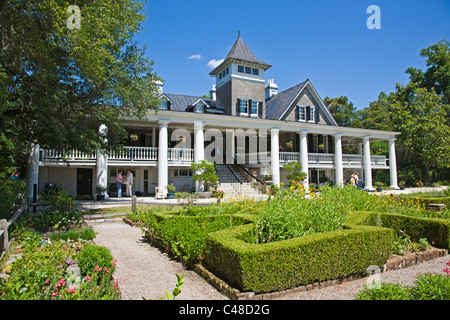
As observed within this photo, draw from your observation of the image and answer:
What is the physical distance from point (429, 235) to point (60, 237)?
8.87 metres

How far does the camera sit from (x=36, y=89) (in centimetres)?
1030

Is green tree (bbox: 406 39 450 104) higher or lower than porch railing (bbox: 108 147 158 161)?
higher

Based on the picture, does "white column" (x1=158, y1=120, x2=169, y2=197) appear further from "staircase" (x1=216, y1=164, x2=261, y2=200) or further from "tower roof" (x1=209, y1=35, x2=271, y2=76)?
"tower roof" (x1=209, y1=35, x2=271, y2=76)

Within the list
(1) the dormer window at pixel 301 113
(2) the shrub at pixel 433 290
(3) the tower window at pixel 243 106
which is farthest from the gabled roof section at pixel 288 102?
(2) the shrub at pixel 433 290

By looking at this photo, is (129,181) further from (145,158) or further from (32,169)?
(32,169)

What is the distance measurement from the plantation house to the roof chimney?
2738 mm

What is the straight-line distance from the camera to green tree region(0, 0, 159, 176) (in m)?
8.75

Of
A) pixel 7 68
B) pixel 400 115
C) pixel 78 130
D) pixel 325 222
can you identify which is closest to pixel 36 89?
pixel 7 68

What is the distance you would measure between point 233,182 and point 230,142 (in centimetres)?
470

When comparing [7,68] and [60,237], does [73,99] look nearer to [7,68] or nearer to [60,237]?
[7,68]

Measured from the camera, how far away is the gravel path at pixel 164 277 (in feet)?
14.9

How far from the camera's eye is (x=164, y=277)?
5.34 meters

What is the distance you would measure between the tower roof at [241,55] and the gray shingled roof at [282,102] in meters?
3.30

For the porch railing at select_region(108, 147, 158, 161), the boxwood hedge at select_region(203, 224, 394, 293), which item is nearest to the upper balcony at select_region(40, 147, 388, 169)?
the porch railing at select_region(108, 147, 158, 161)
